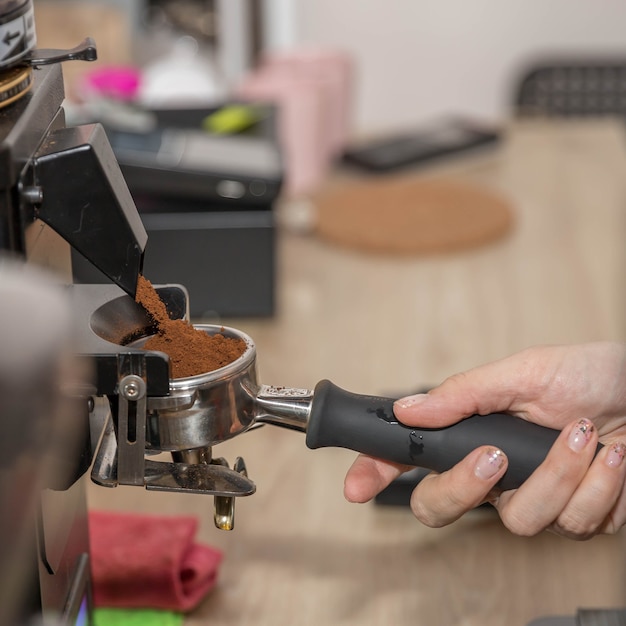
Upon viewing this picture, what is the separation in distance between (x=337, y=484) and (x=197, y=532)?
13 centimetres

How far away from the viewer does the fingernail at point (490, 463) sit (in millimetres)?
520

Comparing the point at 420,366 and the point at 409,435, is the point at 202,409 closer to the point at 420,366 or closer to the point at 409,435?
the point at 409,435

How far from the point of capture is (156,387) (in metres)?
0.45

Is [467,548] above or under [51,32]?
under

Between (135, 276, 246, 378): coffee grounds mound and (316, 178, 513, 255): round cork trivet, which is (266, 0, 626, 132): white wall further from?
(135, 276, 246, 378): coffee grounds mound

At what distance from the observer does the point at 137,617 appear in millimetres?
666

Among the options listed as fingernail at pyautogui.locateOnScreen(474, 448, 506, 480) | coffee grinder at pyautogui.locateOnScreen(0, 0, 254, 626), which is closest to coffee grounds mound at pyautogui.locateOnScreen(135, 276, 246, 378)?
coffee grinder at pyautogui.locateOnScreen(0, 0, 254, 626)

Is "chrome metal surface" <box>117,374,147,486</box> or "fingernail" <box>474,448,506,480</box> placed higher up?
"chrome metal surface" <box>117,374,147,486</box>

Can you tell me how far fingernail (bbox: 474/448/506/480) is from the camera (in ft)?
1.71

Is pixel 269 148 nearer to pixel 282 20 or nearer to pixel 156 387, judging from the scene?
pixel 156 387

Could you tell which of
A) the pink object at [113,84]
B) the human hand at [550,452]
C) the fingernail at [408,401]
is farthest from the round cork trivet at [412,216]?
the fingernail at [408,401]

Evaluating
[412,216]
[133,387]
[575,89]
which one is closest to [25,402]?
[133,387]

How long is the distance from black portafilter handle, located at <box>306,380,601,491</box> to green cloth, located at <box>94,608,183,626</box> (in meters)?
0.22

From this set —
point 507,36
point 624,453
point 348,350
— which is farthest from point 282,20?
point 624,453
